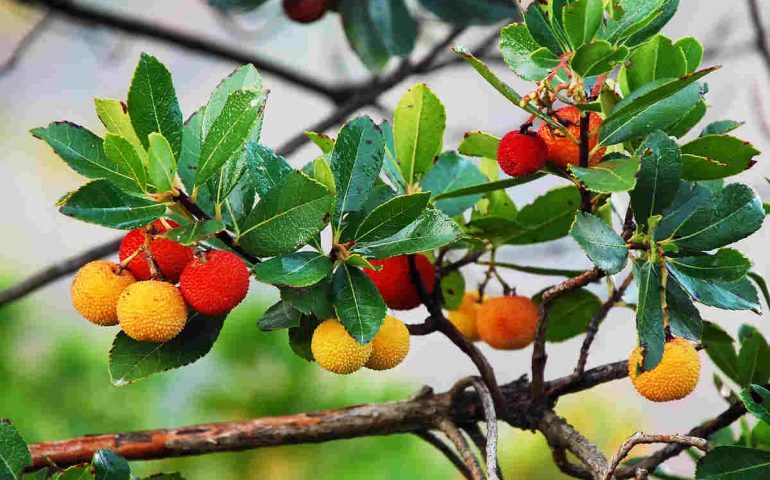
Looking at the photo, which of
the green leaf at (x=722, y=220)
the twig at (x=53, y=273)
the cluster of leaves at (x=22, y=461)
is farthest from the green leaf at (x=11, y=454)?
the twig at (x=53, y=273)

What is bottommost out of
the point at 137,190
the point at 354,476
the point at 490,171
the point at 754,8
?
the point at 354,476

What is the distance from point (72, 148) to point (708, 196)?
0.29 metres

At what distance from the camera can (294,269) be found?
0.40m

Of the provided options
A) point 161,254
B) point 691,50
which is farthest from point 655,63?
point 161,254

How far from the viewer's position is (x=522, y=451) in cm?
144

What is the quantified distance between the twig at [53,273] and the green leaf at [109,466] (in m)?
0.51

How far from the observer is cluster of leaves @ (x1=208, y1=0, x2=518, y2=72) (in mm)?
944

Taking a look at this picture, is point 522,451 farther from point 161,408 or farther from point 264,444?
point 264,444

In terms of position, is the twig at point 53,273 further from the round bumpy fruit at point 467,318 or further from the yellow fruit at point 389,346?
the yellow fruit at point 389,346

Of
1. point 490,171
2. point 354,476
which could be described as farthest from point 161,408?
point 490,171

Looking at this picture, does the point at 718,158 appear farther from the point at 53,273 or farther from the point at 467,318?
the point at 53,273

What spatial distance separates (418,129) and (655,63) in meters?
0.13

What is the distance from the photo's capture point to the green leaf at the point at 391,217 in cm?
41

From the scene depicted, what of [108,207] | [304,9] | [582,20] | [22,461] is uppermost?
[304,9]
